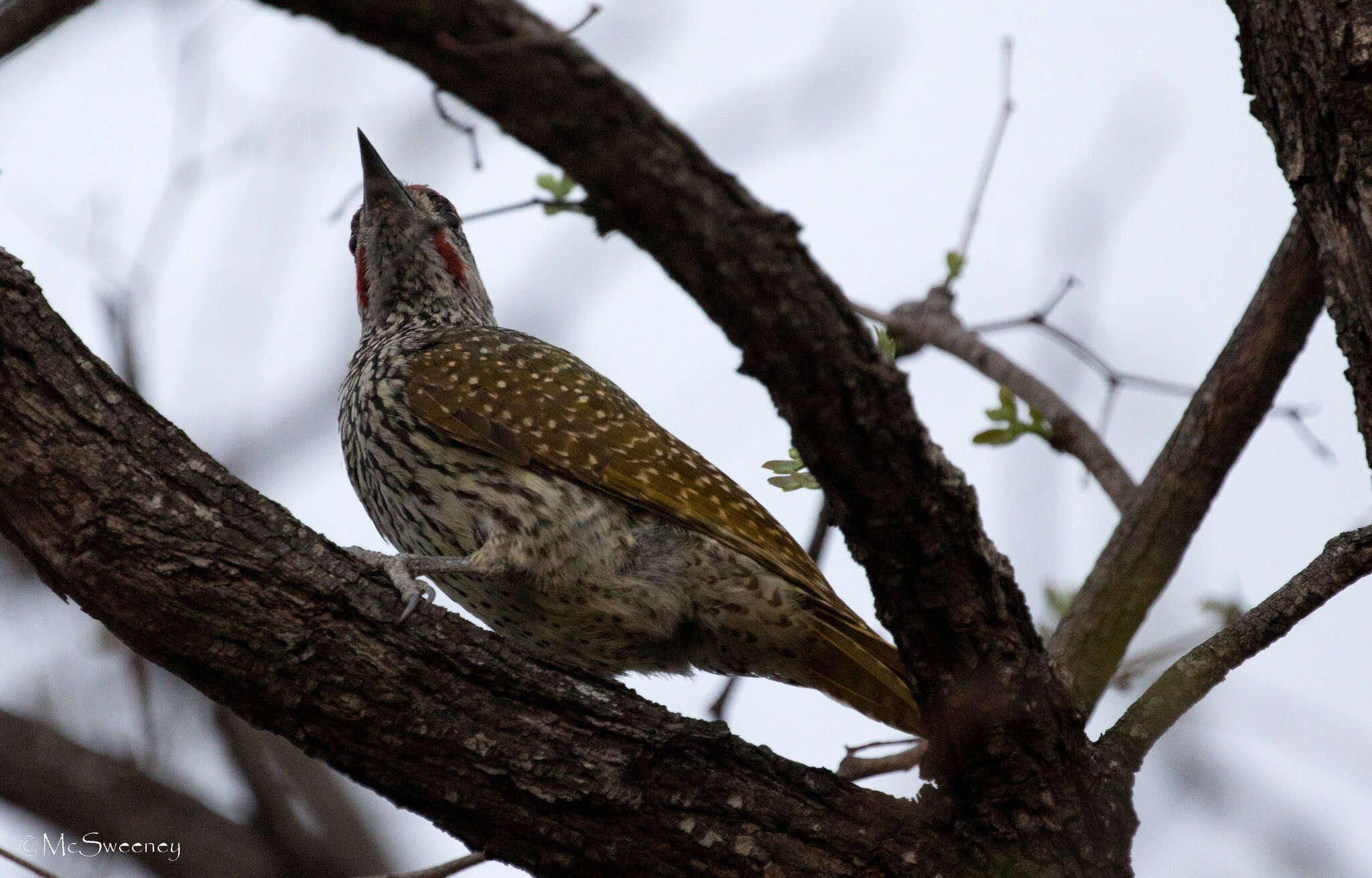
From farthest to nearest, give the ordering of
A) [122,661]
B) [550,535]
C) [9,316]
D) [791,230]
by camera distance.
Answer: [122,661], [550,535], [9,316], [791,230]

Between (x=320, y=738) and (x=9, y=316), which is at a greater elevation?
(x=9, y=316)

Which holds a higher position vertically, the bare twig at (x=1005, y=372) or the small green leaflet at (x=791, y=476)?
the bare twig at (x=1005, y=372)

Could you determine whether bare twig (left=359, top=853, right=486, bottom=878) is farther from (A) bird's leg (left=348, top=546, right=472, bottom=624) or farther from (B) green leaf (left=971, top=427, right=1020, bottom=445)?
(B) green leaf (left=971, top=427, right=1020, bottom=445)

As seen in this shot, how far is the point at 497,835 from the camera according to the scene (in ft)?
10.8

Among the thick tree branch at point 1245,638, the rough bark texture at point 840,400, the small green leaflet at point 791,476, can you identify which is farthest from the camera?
the small green leaflet at point 791,476

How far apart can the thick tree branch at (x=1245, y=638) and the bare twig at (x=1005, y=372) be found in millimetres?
1601

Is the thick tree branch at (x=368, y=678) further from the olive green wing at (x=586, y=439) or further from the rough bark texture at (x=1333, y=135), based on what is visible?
the rough bark texture at (x=1333, y=135)

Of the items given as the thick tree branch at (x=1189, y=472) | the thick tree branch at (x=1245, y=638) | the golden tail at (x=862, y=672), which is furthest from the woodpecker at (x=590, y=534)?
the thick tree branch at (x=1245, y=638)

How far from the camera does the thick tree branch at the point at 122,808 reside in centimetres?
442

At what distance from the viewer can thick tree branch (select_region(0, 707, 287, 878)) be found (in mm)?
4418

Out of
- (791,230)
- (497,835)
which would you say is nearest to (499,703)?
(497,835)

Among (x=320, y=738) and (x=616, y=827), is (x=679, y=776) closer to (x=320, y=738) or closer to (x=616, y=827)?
(x=616, y=827)

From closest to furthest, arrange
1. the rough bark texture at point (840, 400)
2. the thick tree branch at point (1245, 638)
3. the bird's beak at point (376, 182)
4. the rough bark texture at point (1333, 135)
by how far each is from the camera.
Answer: the rough bark texture at point (840, 400) → the thick tree branch at point (1245, 638) → the rough bark texture at point (1333, 135) → the bird's beak at point (376, 182)

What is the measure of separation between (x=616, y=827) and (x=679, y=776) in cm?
20
